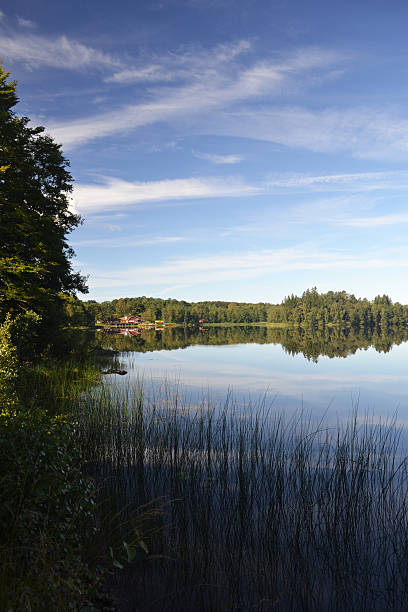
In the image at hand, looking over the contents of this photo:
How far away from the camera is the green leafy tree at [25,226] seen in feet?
59.7

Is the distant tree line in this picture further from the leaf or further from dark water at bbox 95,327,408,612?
the leaf

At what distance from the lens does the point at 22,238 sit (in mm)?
19781

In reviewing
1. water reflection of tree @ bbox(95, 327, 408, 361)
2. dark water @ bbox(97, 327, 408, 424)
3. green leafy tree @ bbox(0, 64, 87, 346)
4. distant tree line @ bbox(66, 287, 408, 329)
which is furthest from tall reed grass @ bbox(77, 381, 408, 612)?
distant tree line @ bbox(66, 287, 408, 329)

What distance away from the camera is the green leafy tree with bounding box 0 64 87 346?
18.2 metres

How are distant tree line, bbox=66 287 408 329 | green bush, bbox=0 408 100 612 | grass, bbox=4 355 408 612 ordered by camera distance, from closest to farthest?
green bush, bbox=0 408 100 612, grass, bbox=4 355 408 612, distant tree line, bbox=66 287 408 329

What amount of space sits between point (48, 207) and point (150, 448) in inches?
778

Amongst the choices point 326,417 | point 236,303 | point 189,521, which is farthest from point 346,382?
point 236,303

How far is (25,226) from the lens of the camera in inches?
746

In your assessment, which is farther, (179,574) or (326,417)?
(326,417)

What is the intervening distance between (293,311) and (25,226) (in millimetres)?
124928

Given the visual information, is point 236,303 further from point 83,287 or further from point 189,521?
point 189,521

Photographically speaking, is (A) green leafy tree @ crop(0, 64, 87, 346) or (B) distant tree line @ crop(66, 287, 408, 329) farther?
(B) distant tree line @ crop(66, 287, 408, 329)

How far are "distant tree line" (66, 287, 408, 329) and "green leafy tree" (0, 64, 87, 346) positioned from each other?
81036 mm

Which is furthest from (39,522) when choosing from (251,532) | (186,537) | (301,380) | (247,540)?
(301,380)
